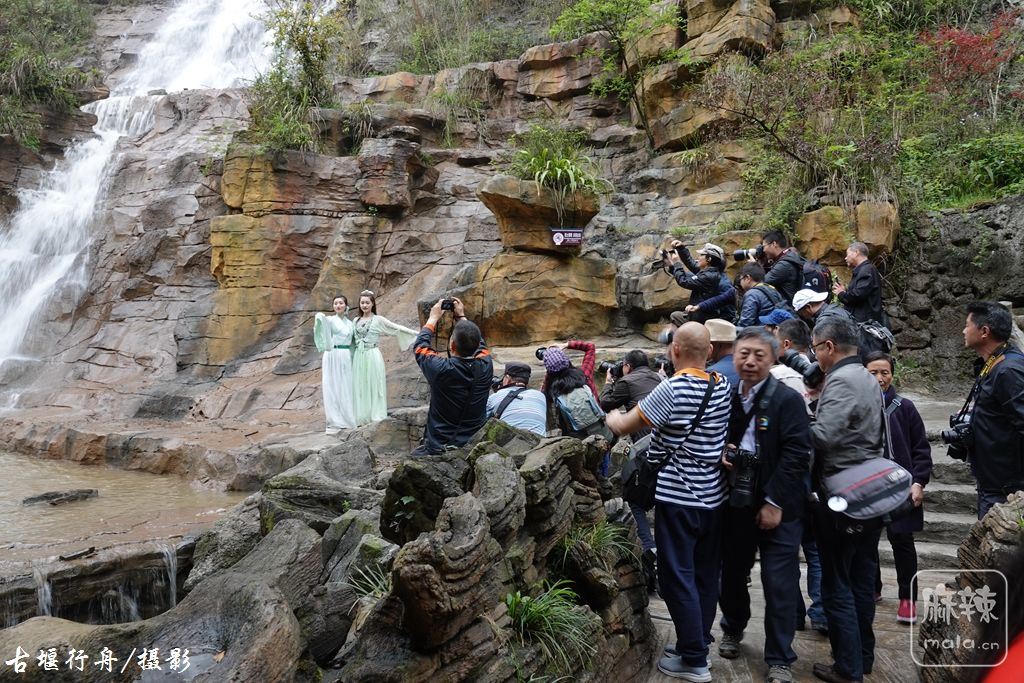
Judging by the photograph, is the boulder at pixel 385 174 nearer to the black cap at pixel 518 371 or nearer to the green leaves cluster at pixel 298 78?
the green leaves cluster at pixel 298 78

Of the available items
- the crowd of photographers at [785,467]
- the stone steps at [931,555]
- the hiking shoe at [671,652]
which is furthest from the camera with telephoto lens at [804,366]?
the stone steps at [931,555]

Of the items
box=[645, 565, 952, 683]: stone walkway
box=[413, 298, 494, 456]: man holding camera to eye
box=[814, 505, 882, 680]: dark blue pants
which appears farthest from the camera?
box=[413, 298, 494, 456]: man holding camera to eye

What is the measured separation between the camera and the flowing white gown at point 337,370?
359 inches

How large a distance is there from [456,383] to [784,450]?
237 cm

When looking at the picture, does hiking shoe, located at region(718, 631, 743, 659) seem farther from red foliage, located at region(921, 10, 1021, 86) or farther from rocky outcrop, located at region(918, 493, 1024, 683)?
red foliage, located at region(921, 10, 1021, 86)

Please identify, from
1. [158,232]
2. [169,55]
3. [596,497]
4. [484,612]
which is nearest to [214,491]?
[596,497]

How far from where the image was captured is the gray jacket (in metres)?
3.46

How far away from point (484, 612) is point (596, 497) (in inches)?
59.1

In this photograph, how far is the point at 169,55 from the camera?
22.5 m

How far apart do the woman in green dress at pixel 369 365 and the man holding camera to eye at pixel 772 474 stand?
602 centimetres

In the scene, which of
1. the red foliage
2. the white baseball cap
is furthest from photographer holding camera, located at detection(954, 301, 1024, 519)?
the red foliage

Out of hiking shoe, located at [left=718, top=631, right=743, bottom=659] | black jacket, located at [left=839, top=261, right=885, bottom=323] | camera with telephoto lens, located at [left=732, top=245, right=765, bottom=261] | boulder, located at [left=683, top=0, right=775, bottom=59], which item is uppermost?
boulder, located at [left=683, top=0, right=775, bottom=59]

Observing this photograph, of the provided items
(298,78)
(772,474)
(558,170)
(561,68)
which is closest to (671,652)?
(772,474)

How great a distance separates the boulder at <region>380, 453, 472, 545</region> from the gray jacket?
6.06ft
